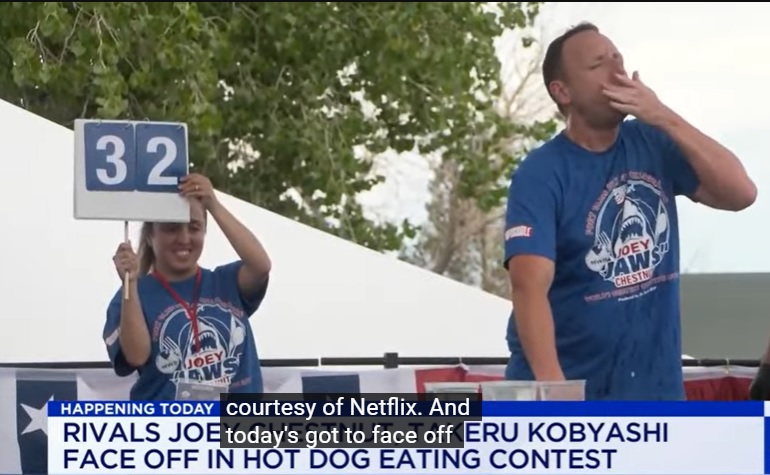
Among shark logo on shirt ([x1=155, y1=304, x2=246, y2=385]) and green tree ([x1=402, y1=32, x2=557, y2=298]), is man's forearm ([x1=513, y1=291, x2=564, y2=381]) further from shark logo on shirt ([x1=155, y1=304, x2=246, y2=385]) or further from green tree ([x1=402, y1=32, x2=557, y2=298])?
green tree ([x1=402, y1=32, x2=557, y2=298])

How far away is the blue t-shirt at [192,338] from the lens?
9.70ft

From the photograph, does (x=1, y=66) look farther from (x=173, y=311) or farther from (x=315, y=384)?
(x=173, y=311)

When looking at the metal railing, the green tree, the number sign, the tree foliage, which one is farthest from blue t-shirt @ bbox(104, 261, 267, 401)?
the green tree

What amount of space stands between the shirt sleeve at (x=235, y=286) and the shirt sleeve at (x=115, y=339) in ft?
0.74

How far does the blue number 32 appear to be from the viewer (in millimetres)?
2832

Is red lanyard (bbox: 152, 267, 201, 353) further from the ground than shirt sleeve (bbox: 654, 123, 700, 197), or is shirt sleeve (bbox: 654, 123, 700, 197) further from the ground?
shirt sleeve (bbox: 654, 123, 700, 197)

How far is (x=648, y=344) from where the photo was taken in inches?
92.7

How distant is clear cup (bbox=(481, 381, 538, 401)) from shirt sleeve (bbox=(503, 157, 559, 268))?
0.83 ft

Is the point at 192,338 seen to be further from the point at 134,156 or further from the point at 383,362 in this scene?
the point at 383,362

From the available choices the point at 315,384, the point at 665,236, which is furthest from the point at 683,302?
the point at 665,236

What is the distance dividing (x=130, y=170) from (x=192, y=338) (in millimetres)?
395

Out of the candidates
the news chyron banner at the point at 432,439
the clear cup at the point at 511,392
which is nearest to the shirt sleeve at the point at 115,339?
the news chyron banner at the point at 432,439

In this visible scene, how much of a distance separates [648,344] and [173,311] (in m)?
1.10

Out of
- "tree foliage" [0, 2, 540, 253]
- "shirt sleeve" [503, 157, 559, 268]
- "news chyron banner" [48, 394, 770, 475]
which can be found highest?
"tree foliage" [0, 2, 540, 253]
